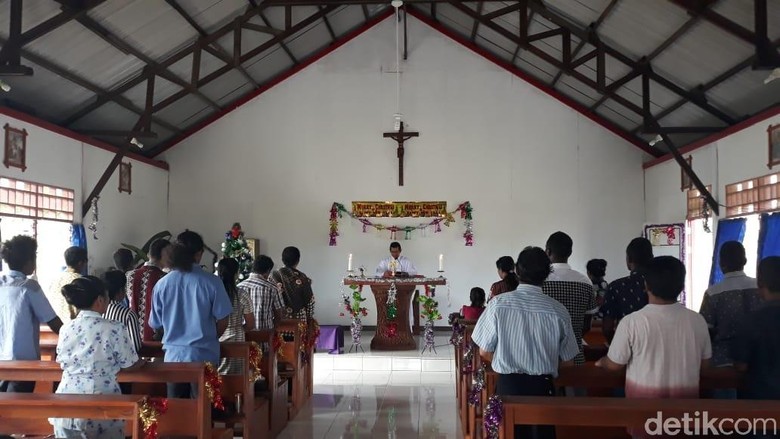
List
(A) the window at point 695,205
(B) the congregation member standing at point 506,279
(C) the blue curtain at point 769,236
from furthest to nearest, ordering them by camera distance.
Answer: (A) the window at point 695,205 < (C) the blue curtain at point 769,236 < (B) the congregation member standing at point 506,279

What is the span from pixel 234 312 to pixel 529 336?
2277mm

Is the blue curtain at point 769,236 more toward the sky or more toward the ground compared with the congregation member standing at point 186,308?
more toward the sky

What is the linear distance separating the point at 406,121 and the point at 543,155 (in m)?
2.16

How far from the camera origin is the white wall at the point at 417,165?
10125mm

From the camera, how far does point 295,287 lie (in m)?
5.61

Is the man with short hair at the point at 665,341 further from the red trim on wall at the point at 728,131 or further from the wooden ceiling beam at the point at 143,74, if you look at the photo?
the wooden ceiling beam at the point at 143,74

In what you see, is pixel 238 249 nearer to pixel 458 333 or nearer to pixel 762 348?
Answer: pixel 458 333

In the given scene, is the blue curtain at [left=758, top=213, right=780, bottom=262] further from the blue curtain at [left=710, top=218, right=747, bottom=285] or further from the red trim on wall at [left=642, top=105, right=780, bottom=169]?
the red trim on wall at [left=642, top=105, right=780, bottom=169]

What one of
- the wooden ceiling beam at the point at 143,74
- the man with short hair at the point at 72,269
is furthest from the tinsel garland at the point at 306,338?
the wooden ceiling beam at the point at 143,74

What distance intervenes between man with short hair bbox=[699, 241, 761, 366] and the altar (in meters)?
4.52

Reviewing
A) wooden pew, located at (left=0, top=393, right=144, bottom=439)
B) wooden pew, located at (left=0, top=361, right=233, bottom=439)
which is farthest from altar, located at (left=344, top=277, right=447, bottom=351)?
wooden pew, located at (left=0, top=393, right=144, bottom=439)

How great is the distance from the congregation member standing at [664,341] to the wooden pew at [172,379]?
1.90 meters

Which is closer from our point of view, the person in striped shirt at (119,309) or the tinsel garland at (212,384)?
the tinsel garland at (212,384)

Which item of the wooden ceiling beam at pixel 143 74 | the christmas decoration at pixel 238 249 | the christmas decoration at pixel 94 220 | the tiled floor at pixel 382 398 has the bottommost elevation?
the tiled floor at pixel 382 398
